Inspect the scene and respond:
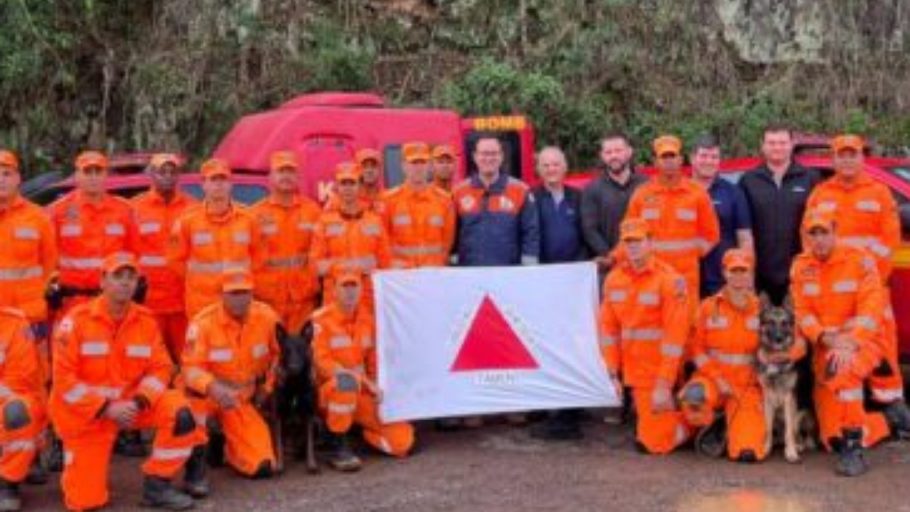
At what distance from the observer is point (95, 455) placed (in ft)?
21.8

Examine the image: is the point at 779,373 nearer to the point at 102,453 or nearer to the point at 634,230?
the point at 634,230

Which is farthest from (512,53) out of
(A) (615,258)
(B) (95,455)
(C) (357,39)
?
(B) (95,455)

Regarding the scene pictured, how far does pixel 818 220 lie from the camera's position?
7.46 meters

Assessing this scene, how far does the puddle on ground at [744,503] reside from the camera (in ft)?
20.9

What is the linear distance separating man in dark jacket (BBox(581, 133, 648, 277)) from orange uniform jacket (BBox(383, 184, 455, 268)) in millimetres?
929

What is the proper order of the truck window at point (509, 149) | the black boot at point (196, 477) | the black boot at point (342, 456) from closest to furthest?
1. the black boot at point (196, 477)
2. the black boot at point (342, 456)
3. the truck window at point (509, 149)

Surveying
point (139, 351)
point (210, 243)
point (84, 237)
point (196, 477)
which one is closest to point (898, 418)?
point (196, 477)

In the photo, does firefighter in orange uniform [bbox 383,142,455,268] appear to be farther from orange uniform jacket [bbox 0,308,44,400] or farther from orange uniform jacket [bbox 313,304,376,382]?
orange uniform jacket [bbox 0,308,44,400]

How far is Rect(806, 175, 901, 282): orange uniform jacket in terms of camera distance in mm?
7859

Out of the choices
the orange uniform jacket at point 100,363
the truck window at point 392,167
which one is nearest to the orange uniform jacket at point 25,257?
the orange uniform jacket at point 100,363

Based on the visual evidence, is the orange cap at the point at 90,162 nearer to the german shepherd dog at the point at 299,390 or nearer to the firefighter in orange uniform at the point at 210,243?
the firefighter in orange uniform at the point at 210,243

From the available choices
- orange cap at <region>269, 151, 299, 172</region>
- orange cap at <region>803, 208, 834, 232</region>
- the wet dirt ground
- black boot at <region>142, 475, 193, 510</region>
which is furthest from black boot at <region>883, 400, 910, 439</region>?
black boot at <region>142, 475, 193, 510</region>

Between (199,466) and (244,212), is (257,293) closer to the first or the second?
(244,212)

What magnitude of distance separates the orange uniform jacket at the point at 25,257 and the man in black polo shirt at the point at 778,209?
15.1 feet
